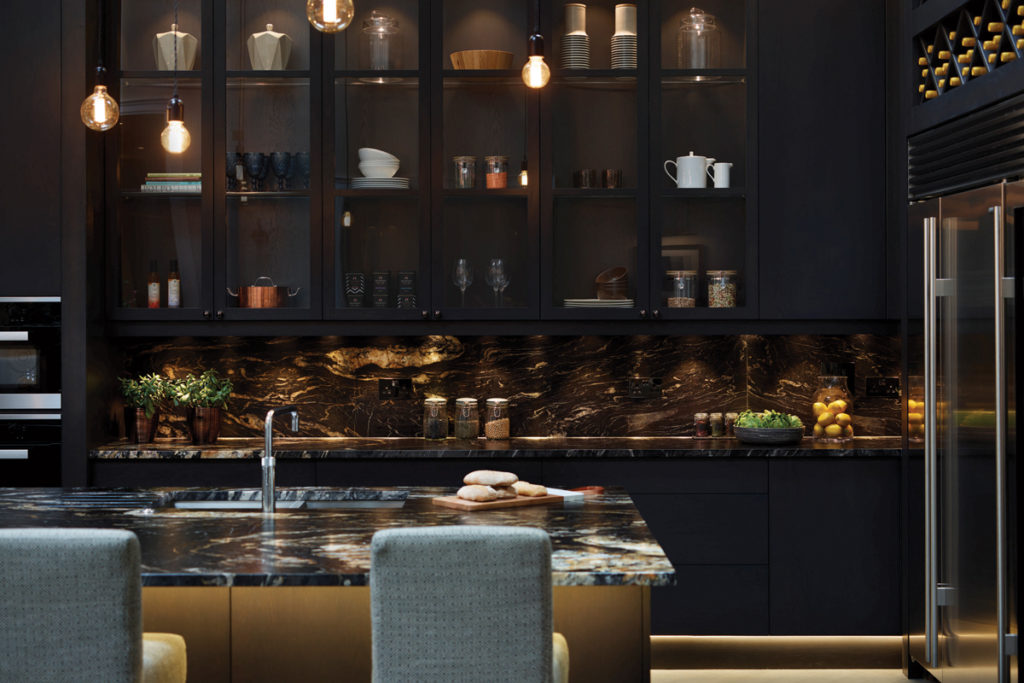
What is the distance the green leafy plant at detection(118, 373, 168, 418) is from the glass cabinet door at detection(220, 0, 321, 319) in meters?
0.44

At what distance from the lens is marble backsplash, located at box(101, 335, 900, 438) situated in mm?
4898

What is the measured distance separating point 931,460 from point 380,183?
2439 millimetres

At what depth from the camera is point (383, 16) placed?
4570 mm

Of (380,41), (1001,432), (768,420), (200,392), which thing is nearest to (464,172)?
(380,41)

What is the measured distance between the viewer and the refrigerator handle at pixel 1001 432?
3.31 meters

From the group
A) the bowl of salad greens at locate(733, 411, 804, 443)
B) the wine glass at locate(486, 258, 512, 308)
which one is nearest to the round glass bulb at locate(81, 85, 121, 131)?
the wine glass at locate(486, 258, 512, 308)

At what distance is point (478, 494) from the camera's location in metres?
2.83

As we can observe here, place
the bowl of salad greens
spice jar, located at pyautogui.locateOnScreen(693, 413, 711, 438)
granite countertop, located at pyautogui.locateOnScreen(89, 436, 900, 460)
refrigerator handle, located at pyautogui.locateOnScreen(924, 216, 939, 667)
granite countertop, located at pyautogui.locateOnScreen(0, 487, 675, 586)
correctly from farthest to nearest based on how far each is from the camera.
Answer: spice jar, located at pyautogui.locateOnScreen(693, 413, 711, 438), the bowl of salad greens, granite countertop, located at pyautogui.locateOnScreen(89, 436, 900, 460), refrigerator handle, located at pyautogui.locateOnScreen(924, 216, 939, 667), granite countertop, located at pyautogui.locateOnScreen(0, 487, 675, 586)

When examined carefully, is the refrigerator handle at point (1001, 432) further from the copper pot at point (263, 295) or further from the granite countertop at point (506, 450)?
the copper pot at point (263, 295)

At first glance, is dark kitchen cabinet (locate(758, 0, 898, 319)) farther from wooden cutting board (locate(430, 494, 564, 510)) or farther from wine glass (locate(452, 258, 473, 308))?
wooden cutting board (locate(430, 494, 564, 510))

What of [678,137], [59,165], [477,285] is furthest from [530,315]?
[59,165]

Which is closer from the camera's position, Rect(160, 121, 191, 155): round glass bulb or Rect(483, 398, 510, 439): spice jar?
Rect(160, 121, 191, 155): round glass bulb

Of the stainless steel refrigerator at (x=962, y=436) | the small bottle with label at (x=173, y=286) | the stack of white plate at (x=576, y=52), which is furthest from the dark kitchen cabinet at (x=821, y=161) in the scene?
the small bottle with label at (x=173, y=286)

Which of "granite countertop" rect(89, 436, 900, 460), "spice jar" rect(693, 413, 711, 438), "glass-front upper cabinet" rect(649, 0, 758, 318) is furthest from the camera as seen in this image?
"spice jar" rect(693, 413, 711, 438)
